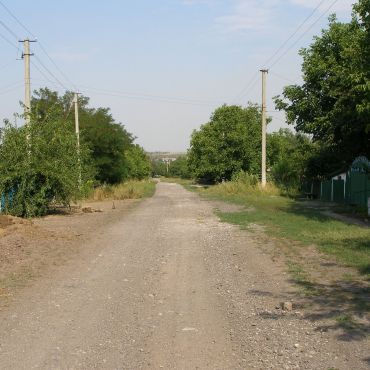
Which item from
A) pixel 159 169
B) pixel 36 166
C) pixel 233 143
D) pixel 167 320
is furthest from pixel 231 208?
pixel 159 169

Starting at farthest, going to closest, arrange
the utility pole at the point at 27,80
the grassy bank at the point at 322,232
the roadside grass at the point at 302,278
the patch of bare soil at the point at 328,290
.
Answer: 1. the utility pole at the point at 27,80
2. the grassy bank at the point at 322,232
3. the roadside grass at the point at 302,278
4. the patch of bare soil at the point at 328,290

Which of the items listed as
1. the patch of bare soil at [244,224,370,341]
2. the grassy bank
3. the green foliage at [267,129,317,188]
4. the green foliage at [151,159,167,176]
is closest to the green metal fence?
the grassy bank

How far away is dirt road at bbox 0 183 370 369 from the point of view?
5246 millimetres

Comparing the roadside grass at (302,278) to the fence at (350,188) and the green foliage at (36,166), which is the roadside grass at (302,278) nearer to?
the fence at (350,188)

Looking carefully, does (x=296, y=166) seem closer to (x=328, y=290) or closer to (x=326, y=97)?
(x=326, y=97)

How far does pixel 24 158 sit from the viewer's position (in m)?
21.2

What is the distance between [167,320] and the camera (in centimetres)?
661

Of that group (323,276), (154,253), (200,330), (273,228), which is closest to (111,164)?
(273,228)

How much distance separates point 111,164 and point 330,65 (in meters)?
20.6

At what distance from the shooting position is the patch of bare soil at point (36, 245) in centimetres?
961

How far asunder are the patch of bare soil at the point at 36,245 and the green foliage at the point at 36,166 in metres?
1.03

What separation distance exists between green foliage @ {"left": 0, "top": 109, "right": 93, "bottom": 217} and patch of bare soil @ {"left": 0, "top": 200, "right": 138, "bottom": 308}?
1025 millimetres

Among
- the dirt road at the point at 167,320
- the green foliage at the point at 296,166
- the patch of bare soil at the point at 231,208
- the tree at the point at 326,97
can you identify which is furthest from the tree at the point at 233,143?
the dirt road at the point at 167,320

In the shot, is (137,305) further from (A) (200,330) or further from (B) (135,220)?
(B) (135,220)
